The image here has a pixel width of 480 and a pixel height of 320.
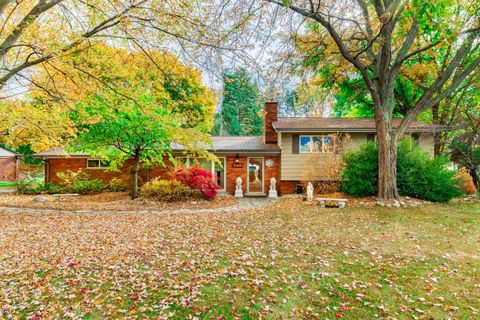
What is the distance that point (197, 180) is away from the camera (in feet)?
38.7

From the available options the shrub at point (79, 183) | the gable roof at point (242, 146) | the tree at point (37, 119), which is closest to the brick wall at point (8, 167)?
the shrub at point (79, 183)

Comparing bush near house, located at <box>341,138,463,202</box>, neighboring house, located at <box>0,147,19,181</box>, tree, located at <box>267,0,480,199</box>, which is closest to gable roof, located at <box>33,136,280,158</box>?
bush near house, located at <box>341,138,463,202</box>

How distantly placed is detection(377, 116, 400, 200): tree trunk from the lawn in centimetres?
229

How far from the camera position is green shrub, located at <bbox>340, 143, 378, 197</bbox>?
34.0ft

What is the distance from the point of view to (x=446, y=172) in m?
9.88

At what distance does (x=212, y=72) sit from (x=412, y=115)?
8462 millimetres

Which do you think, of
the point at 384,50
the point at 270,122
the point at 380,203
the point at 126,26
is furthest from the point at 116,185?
the point at 384,50

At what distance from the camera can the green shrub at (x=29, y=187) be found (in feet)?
48.5

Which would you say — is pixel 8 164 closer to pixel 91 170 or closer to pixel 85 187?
pixel 91 170

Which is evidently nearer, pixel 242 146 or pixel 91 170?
pixel 242 146

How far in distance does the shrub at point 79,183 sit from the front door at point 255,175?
8066 millimetres

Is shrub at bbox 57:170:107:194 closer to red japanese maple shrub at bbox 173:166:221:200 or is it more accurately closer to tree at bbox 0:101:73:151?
red japanese maple shrub at bbox 173:166:221:200

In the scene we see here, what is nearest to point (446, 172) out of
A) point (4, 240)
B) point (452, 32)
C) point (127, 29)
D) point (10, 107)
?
point (452, 32)

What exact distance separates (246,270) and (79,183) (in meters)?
13.5
